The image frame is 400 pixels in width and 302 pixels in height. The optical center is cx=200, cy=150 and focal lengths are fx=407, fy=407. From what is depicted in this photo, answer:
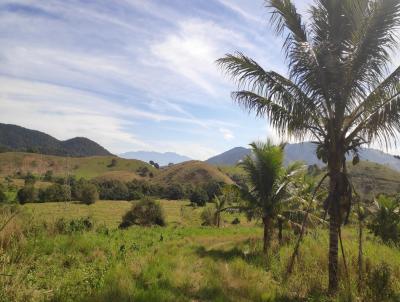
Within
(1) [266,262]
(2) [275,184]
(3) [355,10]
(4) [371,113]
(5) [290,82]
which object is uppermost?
(3) [355,10]

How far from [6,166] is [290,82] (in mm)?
117284

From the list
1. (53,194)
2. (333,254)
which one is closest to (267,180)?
(333,254)

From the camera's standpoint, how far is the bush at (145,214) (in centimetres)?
3934

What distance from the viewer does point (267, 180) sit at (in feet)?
59.4

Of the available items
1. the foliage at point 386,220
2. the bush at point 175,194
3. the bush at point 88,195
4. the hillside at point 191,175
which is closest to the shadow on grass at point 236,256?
the foliage at point 386,220

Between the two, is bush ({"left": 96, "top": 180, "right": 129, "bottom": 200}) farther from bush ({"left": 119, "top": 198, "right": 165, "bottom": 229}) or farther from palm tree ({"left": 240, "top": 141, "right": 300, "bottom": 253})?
palm tree ({"left": 240, "top": 141, "right": 300, "bottom": 253})

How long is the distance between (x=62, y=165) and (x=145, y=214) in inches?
3944

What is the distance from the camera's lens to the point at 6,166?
113875 millimetres

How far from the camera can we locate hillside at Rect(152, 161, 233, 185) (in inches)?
4722

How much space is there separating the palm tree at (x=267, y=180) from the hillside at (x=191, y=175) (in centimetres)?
9816

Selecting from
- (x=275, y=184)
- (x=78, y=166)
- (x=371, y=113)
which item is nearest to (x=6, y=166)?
(x=78, y=166)

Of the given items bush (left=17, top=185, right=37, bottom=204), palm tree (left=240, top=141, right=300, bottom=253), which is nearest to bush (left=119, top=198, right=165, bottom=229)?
palm tree (left=240, top=141, right=300, bottom=253)

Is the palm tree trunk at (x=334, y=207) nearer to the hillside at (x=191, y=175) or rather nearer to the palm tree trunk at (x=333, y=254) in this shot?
the palm tree trunk at (x=333, y=254)

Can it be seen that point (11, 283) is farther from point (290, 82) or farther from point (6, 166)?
point (6, 166)
